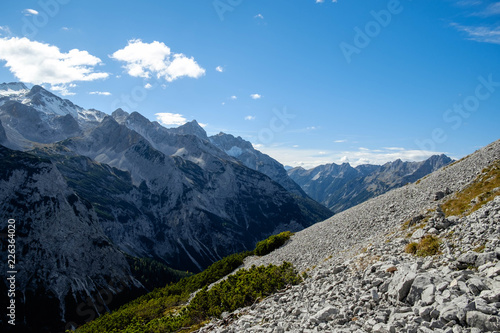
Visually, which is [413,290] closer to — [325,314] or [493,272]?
[493,272]

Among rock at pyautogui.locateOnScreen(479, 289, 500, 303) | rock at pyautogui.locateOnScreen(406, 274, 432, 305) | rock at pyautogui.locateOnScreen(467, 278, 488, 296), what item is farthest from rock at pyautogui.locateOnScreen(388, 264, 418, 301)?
rock at pyautogui.locateOnScreen(479, 289, 500, 303)

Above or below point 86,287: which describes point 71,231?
above

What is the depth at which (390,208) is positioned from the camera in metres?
44.0

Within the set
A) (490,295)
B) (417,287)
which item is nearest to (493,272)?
(490,295)

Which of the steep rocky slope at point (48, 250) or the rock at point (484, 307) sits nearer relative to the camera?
the rock at point (484, 307)

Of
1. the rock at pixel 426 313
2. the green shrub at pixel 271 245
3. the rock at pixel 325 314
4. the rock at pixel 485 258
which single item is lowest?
the green shrub at pixel 271 245

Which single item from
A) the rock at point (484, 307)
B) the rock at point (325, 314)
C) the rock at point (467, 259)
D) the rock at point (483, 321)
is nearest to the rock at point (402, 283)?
the rock at point (467, 259)

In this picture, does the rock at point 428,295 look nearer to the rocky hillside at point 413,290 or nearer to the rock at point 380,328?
the rocky hillside at point 413,290

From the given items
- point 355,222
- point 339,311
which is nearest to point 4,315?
point 355,222

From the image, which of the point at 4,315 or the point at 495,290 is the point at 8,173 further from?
the point at 495,290

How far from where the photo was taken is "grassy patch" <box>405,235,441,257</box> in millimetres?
17814

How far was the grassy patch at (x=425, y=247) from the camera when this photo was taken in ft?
58.4

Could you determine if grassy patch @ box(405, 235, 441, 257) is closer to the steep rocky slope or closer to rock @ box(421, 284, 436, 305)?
rock @ box(421, 284, 436, 305)

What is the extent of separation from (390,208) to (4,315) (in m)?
177
